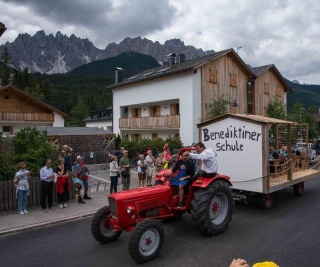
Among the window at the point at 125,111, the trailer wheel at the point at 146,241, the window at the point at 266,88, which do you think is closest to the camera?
the trailer wheel at the point at 146,241

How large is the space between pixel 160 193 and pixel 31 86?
221 feet

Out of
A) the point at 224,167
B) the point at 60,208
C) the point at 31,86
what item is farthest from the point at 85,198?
the point at 31,86

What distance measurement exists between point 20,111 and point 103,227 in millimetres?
35835

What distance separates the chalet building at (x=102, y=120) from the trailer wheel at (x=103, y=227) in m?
42.2

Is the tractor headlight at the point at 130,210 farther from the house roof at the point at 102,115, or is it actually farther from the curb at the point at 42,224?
the house roof at the point at 102,115

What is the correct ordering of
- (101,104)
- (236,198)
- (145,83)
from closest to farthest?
(236,198)
(145,83)
(101,104)

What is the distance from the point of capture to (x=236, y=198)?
8.91m

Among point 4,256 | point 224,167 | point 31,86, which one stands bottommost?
point 4,256

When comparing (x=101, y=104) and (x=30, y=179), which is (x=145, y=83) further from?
(x=101, y=104)

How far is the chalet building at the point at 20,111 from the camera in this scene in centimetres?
3659

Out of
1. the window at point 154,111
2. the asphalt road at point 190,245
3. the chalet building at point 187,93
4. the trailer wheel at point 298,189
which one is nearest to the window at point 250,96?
the chalet building at point 187,93

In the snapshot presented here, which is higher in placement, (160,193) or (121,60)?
(121,60)

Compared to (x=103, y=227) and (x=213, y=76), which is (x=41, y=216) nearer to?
(x=103, y=227)

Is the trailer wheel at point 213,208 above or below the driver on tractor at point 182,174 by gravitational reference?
below
